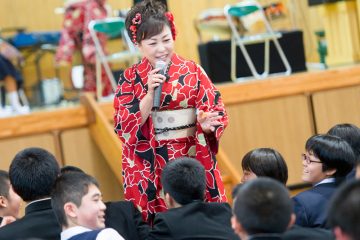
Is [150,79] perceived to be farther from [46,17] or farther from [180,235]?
[46,17]

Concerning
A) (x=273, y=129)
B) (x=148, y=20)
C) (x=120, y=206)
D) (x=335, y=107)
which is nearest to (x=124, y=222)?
(x=120, y=206)

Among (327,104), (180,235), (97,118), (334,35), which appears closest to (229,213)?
(180,235)

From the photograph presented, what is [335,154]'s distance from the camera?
11.2 ft

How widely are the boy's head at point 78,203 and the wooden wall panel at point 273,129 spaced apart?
3.18 meters

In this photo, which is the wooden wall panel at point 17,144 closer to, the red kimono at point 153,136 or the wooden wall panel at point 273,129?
the wooden wall panel at point 273,129

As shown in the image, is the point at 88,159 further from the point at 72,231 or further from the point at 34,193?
the point at 72,231

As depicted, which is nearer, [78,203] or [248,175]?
[78,203]

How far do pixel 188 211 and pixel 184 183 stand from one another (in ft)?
0.40

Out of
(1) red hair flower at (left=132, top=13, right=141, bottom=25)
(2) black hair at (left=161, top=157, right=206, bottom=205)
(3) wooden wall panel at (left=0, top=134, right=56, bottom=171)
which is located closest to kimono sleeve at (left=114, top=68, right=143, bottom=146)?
(1) red hair flower at (left=132, top=13, right=141, bottom=25)

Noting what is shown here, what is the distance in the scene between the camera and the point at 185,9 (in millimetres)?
10078

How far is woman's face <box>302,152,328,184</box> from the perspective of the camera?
3453mm

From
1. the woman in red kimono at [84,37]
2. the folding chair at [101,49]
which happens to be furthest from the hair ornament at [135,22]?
the woman in red kimono at [84,37]

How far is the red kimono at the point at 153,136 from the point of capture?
141 inches

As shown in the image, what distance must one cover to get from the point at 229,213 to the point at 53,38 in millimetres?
6358
